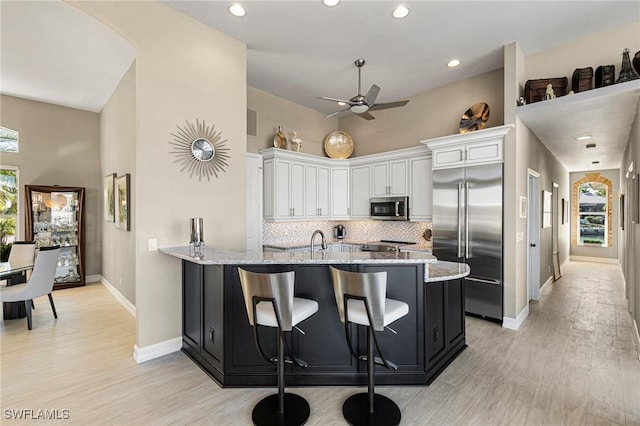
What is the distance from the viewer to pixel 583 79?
348 cm

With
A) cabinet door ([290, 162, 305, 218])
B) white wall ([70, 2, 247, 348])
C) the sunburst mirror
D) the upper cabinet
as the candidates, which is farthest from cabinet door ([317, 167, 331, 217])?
the sunburst mirror

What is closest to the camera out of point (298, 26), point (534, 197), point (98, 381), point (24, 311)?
point (98, 381)

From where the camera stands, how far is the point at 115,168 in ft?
16.2

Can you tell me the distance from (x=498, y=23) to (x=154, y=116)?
385 cm

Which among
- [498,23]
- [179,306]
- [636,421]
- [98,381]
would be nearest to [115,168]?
[179,306]

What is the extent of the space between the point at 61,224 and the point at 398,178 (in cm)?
633

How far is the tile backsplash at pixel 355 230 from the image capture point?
548cm

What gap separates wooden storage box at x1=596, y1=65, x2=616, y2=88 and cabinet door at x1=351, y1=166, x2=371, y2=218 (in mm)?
3277

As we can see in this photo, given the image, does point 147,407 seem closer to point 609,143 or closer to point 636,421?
point 636,421

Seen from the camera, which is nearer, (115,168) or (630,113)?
(630,113)

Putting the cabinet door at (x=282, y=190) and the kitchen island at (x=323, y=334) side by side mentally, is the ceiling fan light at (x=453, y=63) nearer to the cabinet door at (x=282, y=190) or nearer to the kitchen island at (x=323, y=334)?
the cabinet door at (x=282, y=190)

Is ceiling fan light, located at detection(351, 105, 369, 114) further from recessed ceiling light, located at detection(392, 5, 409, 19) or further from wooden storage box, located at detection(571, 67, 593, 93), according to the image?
wooden storage box, located at detection(571, 67, 593, 93)

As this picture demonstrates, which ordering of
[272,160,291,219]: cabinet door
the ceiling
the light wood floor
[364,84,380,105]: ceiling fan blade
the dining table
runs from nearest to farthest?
the light wood floor, the ceiling, [364,84,380,105]: ceiling fan blade, the dining table, [272,160,291,219]: cabinet door

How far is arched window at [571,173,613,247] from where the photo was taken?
8648mm
